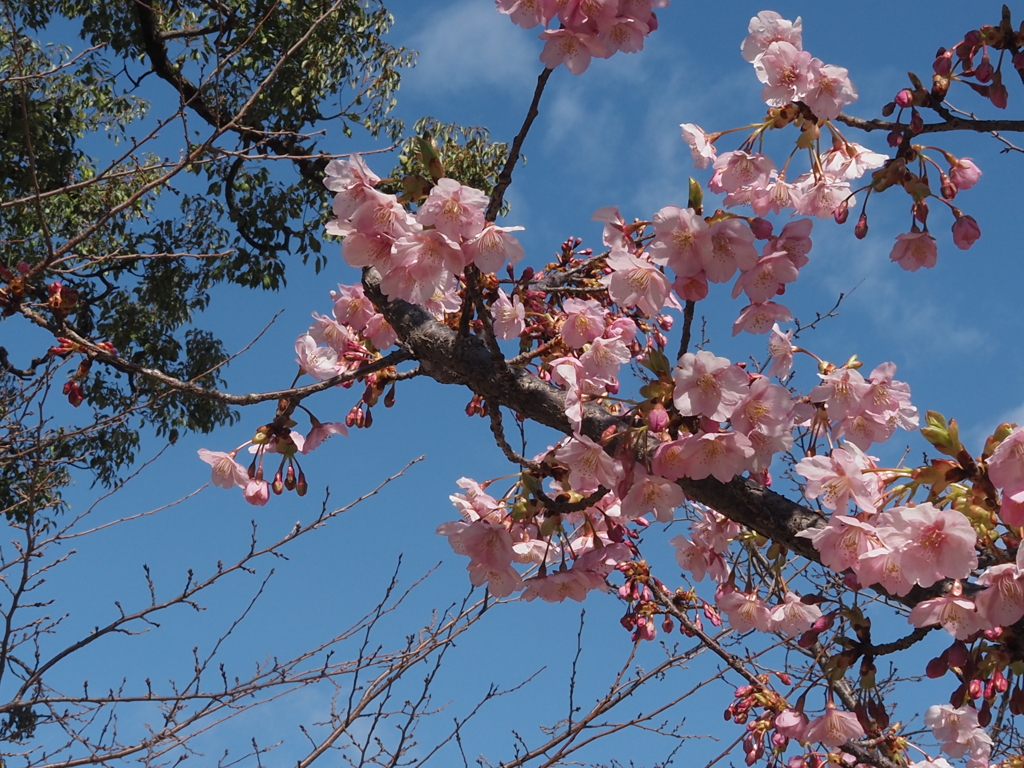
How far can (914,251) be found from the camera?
2.04m

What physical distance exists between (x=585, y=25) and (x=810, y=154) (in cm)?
63

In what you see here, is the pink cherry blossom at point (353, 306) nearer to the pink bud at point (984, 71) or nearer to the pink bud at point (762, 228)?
the pink bud at point (762, 228)

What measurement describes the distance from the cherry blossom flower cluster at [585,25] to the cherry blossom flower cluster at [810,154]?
362mm

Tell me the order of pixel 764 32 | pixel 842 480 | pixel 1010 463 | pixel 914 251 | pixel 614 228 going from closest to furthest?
pixel 1010 463 < pixel 842 480 < pixel 614 228 < pixel 764 32 < pixel 914 251

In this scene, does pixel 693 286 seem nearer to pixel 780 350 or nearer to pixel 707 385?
pixel 707 385

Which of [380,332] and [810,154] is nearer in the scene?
[810,154]

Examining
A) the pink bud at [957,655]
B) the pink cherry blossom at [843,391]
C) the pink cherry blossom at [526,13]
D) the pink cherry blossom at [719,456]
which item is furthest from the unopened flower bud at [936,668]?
the pink cherry blossom at [526,13]

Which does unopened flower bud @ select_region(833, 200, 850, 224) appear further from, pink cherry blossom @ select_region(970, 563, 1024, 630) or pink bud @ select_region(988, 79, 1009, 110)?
pink cherry blossom @ select_region(970, 563, 1024, 630)

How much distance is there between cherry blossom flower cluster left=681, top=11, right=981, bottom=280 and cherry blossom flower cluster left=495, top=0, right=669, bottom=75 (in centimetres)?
36

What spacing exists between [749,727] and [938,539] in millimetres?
1822

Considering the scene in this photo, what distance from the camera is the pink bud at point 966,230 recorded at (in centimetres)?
199

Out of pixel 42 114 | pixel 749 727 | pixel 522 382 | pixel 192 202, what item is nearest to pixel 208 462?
pixel 522 382

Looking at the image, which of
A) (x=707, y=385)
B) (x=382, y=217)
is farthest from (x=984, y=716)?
(x=382, y=217)

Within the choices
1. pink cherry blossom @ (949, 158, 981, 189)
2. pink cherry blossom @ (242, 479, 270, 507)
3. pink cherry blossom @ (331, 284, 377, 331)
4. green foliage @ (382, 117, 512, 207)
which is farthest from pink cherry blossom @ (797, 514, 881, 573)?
green foliage @ (382, 117, 512, 207)
